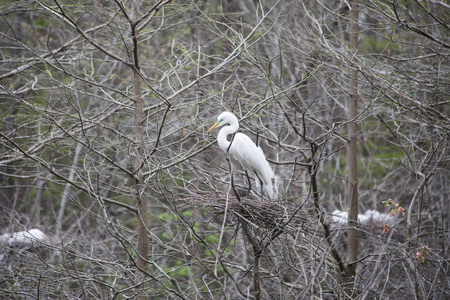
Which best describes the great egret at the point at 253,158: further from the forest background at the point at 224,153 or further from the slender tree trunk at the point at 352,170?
the slender tree trunk at the point at 352,170

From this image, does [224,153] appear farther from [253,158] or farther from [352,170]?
[352,170]

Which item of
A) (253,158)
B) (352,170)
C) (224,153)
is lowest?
(352,170)

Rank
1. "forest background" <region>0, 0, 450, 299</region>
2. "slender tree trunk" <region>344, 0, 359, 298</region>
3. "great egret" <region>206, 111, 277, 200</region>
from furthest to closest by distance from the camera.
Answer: "slender tree trunk" <region>344, 0, 359, 298</region>, "great egret" <region>206, 111, 277, 200</region>, "forest background" <region>0, 0, 450, 299</region>

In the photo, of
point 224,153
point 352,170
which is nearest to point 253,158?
point 224,153

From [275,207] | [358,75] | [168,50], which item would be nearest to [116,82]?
[168,50]

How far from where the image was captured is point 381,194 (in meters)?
9.02

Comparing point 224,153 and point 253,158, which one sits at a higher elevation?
point 253,158

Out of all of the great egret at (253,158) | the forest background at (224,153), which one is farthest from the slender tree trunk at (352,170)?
the great egret at (253,158)

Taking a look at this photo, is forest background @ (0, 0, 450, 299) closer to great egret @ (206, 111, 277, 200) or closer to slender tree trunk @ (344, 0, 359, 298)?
slender tree trunk @ (344, 0, 359, 298)

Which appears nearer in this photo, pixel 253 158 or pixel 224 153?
pixel 253 158

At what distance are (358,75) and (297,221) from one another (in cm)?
201

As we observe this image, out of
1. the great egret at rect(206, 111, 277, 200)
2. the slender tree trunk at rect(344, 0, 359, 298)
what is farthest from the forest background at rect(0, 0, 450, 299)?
the great egret at rect(206, 111, 277, 200)

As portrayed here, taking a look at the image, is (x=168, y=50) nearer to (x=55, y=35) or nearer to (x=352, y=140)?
(x=55, y=35)

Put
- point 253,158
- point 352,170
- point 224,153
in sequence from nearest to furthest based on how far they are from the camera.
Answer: point 253,158
point 224,153
point 352,170
